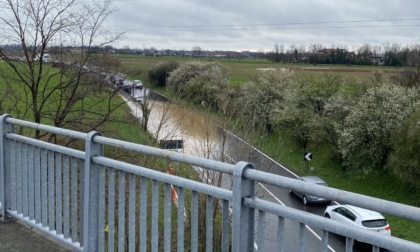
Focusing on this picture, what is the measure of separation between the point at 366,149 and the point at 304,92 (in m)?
9.92

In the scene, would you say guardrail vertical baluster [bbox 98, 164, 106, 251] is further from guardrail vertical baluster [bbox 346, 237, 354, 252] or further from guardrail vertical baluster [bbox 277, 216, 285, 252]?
guardrail vertical baluster [bbox 346, 237, 354, 252]

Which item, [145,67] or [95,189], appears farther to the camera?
[145,67]

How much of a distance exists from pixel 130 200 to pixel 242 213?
1.05 metres

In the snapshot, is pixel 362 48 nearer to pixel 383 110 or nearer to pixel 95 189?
pixel 383 110

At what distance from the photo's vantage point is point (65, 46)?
18.7 meters

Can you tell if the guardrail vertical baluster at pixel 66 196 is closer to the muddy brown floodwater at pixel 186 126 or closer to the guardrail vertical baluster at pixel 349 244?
the guardrail vertical baluster at pixel 349 244

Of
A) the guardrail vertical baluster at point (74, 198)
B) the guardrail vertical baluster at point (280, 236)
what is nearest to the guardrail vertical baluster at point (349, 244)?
the guardrail vertical baluster at point (280, 236)

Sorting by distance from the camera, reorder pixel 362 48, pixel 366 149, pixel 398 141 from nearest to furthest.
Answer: pixel 398 141 → pixel 366 149 → pixel 362 48

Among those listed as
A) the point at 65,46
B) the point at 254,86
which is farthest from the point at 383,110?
the point at 65,46

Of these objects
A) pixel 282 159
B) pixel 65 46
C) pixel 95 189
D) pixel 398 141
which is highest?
pixel 65 46

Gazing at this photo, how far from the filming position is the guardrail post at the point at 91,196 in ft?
11.4

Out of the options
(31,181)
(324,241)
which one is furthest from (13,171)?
(324,241)

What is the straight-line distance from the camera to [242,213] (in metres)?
2.48

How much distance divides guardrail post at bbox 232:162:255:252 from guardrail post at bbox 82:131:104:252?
140 cm
